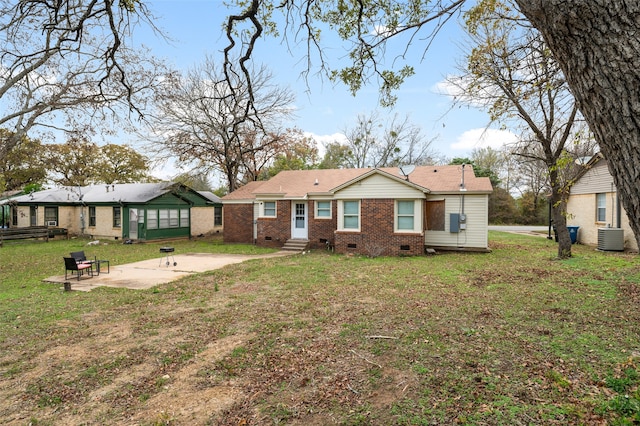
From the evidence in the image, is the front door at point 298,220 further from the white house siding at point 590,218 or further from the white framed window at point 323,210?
the white house siding at point 590,218

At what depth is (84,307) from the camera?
22.7ft

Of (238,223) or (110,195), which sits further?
(110,195)

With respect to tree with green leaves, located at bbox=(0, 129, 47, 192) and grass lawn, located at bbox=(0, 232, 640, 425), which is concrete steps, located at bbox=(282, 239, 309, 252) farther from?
tree with green leaves, located at bbox=(0, 129, 47, 192)

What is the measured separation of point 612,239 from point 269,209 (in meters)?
15.1

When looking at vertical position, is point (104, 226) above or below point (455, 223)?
below

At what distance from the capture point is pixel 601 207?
15445 millimetres

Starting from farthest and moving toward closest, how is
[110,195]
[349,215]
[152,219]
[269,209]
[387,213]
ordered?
[110,195], [152,219], [269,209], [349,215], [387,213]

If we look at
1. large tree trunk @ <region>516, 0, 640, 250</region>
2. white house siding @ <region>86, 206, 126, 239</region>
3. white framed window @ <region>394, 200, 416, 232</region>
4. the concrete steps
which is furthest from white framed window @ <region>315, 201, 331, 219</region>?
large tree trunk @ <region>516, 0, 640, 250</region>

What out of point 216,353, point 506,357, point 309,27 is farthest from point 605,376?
point 309,27

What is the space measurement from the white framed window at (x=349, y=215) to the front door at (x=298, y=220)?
2.71m

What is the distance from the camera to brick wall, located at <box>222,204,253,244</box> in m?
19.0

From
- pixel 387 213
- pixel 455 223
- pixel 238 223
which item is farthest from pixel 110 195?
pixel 455 223

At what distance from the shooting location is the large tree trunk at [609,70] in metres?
Answer: 1.57

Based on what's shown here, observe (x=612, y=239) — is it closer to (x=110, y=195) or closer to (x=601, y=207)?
(x=601, y=207)
